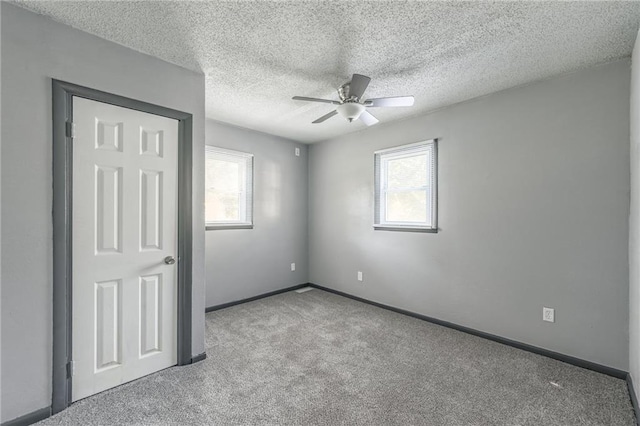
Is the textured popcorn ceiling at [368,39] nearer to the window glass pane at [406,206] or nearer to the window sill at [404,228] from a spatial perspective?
the window glass pane at [406,206]

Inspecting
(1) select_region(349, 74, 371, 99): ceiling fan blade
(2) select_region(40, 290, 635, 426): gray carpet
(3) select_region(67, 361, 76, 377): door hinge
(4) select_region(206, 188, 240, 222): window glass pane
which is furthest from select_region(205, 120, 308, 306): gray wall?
(1) select_region(349, 74, 371, 99): ceiling fan blade

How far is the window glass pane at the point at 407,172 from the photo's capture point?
3648 mm

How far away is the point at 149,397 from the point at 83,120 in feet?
6.40

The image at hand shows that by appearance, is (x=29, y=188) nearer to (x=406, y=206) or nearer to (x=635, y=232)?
(x=406, y=206)

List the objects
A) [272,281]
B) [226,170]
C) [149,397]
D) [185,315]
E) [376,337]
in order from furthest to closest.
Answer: [272,281] < [226,170] < [376,337] < [185,315] < [149,397]

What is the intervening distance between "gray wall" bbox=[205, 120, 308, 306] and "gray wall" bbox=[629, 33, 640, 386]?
151 inches

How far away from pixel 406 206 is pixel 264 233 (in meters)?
2.09

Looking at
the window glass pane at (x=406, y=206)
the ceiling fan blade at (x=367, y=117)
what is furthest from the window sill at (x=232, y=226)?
the ceiling fan blade at (x=367, y=117)

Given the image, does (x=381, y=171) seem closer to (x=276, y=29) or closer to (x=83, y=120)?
(x=276, y=29)

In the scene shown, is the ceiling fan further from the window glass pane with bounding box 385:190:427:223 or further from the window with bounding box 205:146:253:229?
the window with bounding box 205:146:253:229

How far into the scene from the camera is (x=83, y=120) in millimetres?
2012

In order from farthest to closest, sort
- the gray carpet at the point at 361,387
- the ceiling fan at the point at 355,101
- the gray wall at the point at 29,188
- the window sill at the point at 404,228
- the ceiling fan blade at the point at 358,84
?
the window sill at the point at 404,228 → the ceiling fan at the point at 355,101 → the ceiling fan blade at the point at 358,84 → the gray carpet at the point at 361,387 → the gray wall at the point at 29,188

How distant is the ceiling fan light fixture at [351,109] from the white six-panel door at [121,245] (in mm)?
1409

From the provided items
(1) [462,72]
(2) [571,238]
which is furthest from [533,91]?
(2) [571,238]
